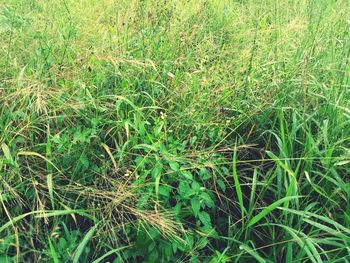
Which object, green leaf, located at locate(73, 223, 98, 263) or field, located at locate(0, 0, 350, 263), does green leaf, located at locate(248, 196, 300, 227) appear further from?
green leaf, located at locate(73, 223, 98, 263)

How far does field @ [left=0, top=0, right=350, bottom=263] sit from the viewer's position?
1472 mm

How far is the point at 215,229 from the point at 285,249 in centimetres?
25

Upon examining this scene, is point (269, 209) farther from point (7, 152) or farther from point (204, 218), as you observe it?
point (7, 152)

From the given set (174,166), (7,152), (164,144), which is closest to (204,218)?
(174,166)

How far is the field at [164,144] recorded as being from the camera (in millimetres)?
1472

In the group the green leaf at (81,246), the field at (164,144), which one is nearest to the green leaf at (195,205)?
the field at (164,144)

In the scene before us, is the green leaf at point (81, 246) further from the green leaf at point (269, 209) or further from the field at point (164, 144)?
the green leaf at point (269, 209)

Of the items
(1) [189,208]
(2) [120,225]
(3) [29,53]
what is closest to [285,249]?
(1) [189,208]

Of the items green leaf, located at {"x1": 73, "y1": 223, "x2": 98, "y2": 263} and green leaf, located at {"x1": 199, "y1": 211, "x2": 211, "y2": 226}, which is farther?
green leaf, located at {"x1": 199, "y1": 211, "x2": 211, "y2": 226}

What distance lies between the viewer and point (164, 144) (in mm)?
1688

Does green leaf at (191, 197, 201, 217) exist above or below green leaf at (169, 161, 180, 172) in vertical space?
below

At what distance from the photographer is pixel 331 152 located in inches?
62.8

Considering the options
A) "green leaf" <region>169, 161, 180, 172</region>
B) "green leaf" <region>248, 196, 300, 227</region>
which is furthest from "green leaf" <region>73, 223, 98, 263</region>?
"green leaf" <region>248, 196, 300, 227</region>

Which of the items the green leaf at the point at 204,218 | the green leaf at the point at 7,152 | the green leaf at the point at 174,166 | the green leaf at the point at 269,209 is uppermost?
the green leaf at the point at 7,152
